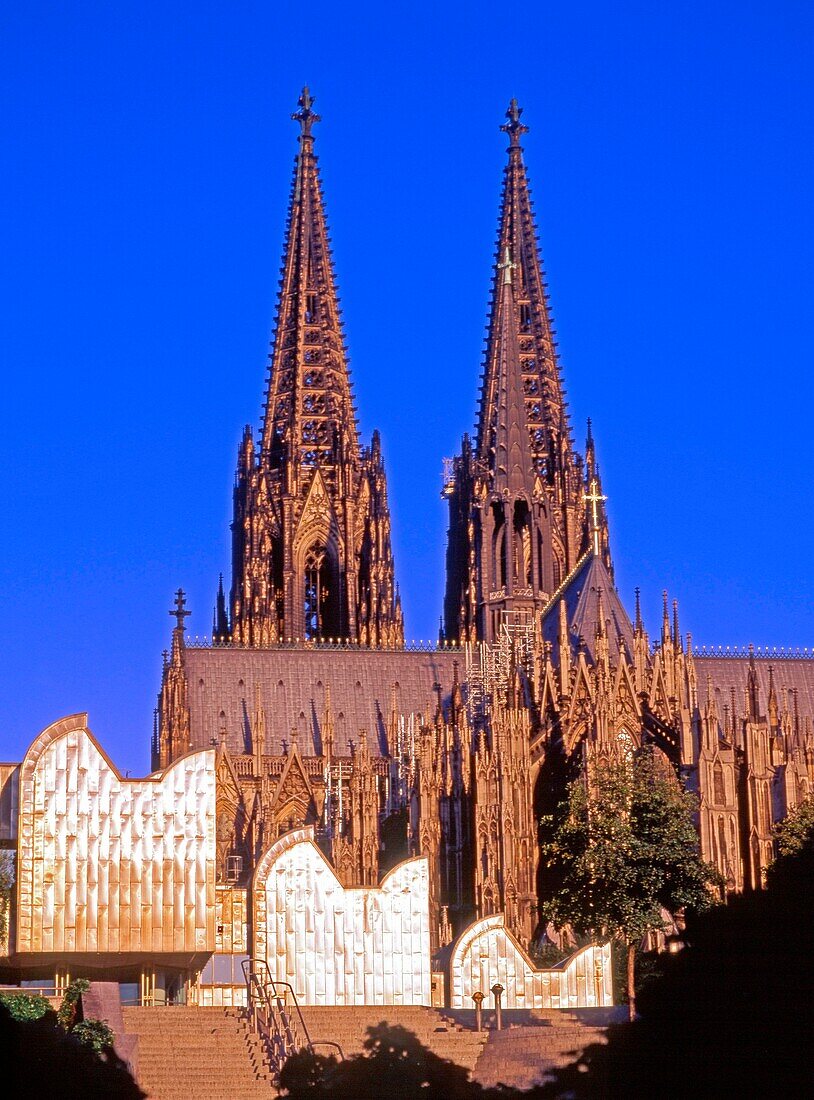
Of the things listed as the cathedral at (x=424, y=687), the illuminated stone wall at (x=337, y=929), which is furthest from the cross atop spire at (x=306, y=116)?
the illuminated stone wall at (x=337, y=929)

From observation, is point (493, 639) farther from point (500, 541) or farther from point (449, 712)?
point (449, 712)

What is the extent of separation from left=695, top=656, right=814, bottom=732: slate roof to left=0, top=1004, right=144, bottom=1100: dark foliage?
173 feet

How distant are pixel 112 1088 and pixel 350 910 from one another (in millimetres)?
14269

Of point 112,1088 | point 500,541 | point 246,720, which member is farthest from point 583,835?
point 500,541

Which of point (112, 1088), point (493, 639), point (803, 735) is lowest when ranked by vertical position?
point (112, 1088)

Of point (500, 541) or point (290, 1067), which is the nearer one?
point (290, 1067)

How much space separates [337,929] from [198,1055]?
9.99 meters

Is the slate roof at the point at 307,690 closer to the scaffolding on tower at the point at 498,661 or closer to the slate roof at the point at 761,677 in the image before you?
the scaffolding on tower at the point at 498,661

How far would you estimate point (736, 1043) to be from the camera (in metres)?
42.5

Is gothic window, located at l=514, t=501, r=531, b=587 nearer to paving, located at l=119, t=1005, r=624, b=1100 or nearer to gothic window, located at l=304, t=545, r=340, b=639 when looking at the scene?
gothic window, located at l=304, t=545, r=340, b=639

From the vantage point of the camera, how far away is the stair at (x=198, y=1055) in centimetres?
4181

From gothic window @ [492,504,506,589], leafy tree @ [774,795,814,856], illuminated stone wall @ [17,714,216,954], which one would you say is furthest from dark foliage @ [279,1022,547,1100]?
gothic window @ [492,504,506,589]

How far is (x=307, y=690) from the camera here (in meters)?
92.9

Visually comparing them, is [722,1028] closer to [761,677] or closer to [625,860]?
[625,860]
